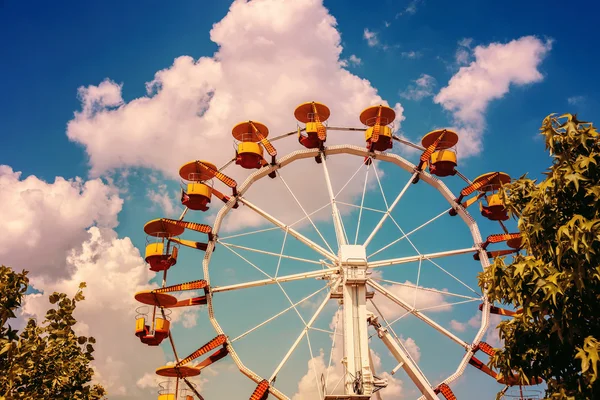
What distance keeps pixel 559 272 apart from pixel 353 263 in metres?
12.2

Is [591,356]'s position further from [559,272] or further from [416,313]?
[416,313]

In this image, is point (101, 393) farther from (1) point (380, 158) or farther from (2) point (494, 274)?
(1) point (380, 158)

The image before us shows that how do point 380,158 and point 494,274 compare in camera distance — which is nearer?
point 494,274

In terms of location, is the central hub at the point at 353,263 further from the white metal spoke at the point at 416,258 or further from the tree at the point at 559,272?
the tree at the point at 559,272

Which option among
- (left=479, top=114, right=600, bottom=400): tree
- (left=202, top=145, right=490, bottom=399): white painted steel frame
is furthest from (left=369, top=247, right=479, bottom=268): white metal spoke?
(left=479, top=114, right=600, bottom=400): tree

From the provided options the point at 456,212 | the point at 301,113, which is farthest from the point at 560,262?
the point at 301,113

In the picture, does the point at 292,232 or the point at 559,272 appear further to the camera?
the point at 292,232

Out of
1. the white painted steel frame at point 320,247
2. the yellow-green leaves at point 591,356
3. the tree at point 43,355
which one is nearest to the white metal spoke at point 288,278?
A: the white painted steel frame at point 320,247

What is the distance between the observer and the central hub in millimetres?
24406

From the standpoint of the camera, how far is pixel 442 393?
25.7 meters

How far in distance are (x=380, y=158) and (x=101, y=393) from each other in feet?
→ 55.5

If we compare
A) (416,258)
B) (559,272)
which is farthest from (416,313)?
(559,272)

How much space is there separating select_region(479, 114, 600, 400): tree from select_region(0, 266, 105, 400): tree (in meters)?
11.8

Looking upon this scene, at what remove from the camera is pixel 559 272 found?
516 inches
